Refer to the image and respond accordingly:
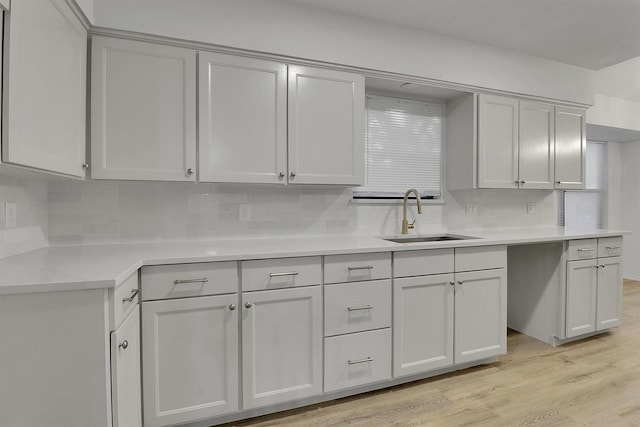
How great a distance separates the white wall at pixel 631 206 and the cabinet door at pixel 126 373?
6.42 m

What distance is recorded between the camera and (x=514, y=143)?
293 cm

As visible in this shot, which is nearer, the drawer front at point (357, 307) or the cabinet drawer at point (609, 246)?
the drawer front at point (357, 307)

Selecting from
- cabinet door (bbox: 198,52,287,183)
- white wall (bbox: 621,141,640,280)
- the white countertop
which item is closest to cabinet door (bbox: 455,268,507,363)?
the white countertop

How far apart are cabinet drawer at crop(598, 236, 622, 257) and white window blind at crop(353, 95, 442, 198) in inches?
56.5

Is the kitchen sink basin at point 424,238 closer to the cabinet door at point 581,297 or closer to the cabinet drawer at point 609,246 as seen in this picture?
the cabinet door at point 581,297

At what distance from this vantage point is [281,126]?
213 cm

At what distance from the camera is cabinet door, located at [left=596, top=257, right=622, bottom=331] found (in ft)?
9.62

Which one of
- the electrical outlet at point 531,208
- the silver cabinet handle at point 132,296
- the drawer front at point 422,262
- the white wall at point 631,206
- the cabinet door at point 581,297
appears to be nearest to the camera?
the silver cabinet handle at point 132,296

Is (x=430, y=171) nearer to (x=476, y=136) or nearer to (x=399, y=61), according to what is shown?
(x=476, y=136)

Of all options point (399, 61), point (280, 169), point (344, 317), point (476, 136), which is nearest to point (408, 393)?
point (344, 317)

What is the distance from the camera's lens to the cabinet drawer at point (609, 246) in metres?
2.92

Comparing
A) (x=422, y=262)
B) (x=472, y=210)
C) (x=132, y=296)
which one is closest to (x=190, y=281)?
(x=132, y=296)

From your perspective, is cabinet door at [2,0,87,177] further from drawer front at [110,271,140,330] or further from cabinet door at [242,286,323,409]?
cabinet door at [242,286,323,409]

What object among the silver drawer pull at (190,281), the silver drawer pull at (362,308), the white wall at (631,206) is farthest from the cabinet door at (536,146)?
the white wall at (631,206)
